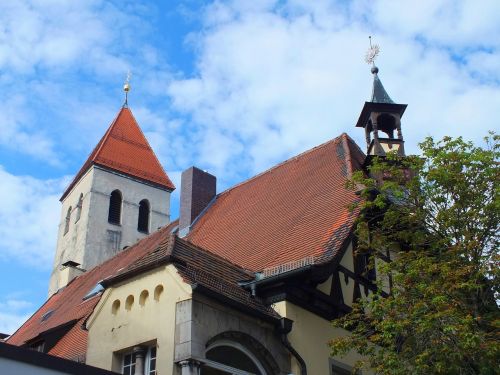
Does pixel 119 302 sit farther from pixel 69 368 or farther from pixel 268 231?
pixel 268 231

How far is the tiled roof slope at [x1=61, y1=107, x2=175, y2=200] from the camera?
39125 mm

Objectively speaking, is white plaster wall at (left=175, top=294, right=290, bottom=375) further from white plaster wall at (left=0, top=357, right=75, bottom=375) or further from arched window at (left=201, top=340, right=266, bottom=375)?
white plaster wall at (left=0, top=357, right=75, bottom=375)

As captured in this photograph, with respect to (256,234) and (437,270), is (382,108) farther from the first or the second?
(437,270)

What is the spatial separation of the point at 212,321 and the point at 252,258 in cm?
377

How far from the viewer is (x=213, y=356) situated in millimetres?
11508

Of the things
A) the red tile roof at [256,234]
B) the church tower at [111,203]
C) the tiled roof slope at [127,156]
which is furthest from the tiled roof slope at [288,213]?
the tiled roof slope at [127,156]

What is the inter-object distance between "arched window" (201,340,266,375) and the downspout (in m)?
0.63

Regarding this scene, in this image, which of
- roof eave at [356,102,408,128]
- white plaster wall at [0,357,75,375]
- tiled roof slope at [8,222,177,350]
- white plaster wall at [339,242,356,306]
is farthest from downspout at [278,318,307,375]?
roof eave at [356,102,408,128]

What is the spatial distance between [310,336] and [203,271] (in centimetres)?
254

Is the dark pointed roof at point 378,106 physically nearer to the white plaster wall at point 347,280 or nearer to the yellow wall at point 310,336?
the white plaster wall at point 347,280

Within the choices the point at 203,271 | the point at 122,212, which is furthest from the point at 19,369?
the point at 122,212

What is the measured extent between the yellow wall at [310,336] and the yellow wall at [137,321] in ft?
7.53

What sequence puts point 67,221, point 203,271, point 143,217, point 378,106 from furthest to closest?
point 67,221 → point 143,217 → point 378,106 → point 203,271

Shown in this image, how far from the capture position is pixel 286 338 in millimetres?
12703
